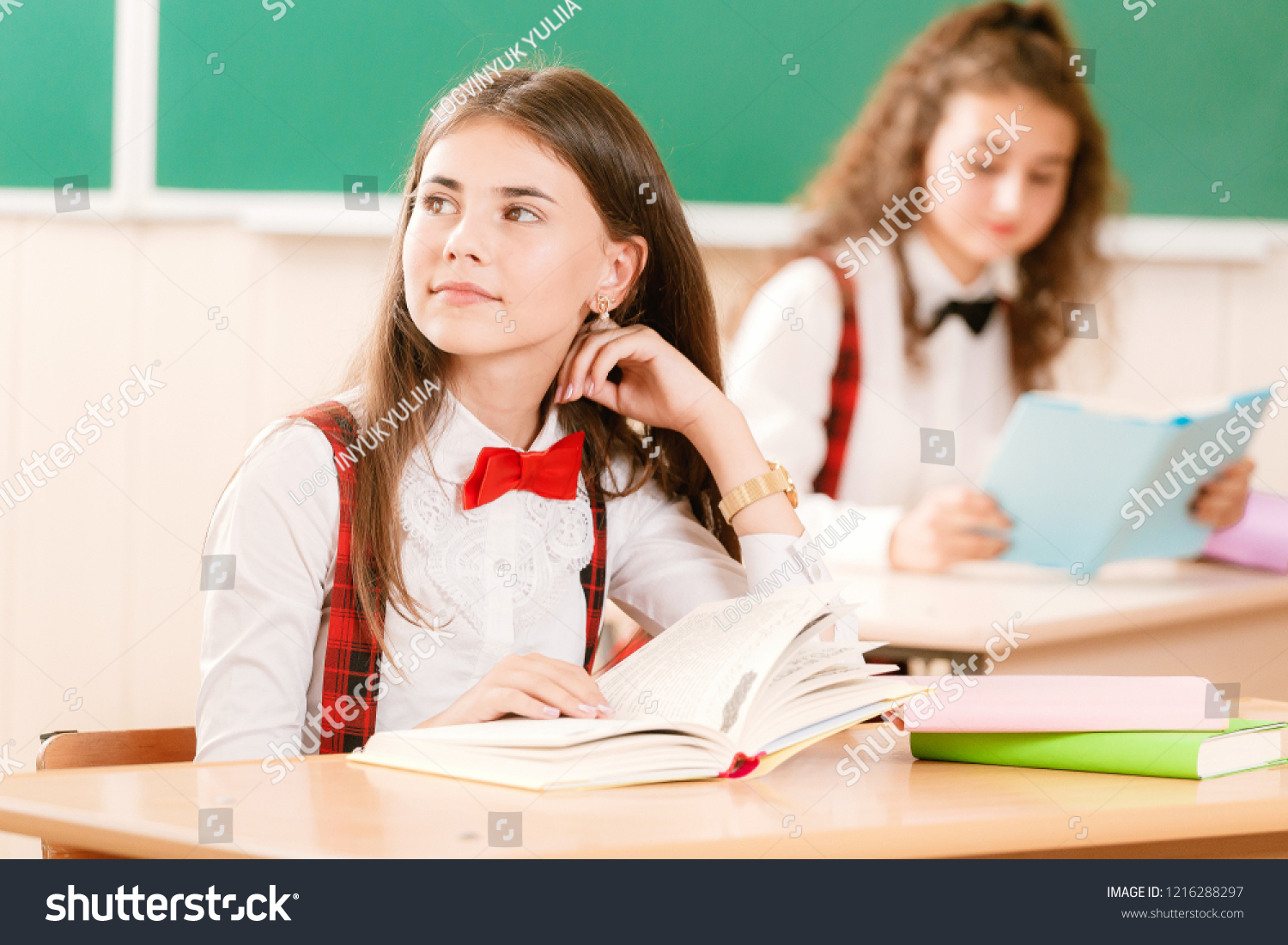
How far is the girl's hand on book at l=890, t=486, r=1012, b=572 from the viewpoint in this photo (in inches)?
80.5

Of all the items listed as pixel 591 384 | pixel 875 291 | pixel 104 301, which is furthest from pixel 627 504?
pixel 104 301

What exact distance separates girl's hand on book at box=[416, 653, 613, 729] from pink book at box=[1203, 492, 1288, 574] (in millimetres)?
1760

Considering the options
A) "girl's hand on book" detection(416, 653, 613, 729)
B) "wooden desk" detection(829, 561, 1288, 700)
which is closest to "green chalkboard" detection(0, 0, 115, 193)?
"wooden desk" detection(829, 561, 1288, 700)

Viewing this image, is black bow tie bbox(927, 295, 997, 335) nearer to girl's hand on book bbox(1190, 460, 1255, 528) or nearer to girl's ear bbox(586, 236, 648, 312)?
girl's hand on book bbox(1190, 460, 1255, 528)

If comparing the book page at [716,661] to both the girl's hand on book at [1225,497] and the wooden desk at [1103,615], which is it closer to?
the wooden desk at [1103,615]

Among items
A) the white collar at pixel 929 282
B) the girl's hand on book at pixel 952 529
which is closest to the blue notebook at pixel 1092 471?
the girl's hand on book at pixel 952 529

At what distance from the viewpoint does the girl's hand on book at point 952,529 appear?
2045 millimetres

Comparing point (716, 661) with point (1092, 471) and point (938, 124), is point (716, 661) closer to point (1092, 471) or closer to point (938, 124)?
point (1092, 471)

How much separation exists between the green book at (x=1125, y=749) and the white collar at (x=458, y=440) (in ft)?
1.99

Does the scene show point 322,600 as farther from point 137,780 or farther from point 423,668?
point 137,780

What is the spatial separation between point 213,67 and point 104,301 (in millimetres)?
522

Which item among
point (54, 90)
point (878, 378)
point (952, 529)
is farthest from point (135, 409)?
point (952, 529)

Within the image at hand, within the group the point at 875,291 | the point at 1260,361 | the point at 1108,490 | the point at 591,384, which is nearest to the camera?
the point at 591,384

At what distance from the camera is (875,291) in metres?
2.70
